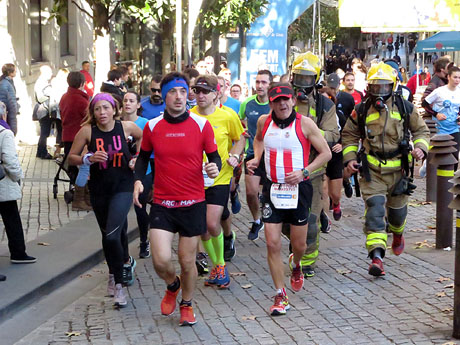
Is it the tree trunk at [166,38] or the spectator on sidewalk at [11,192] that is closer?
the spectator on sidewalk at [11,192]

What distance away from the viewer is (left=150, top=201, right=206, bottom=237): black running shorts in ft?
22.5

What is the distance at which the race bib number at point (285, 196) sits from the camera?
24.2 feet

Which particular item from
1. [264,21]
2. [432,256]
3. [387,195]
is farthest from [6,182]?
[264,21]

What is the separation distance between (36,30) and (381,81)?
15.2 meters

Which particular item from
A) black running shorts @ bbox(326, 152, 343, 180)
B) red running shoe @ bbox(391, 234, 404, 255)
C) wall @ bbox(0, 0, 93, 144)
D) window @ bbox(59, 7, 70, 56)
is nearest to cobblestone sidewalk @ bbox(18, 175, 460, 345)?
red running shoe @ bbox(391, 234, 404, 255)

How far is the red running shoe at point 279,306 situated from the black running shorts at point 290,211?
0.61 m

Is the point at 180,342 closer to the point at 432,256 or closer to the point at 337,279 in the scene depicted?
the point at 337,279

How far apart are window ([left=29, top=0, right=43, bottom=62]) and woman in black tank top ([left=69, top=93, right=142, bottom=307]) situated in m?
14.5

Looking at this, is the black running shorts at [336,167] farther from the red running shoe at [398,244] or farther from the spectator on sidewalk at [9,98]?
the spectator on sidewalk at [9,98]

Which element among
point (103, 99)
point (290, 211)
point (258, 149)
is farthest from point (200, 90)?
point (290, 211)

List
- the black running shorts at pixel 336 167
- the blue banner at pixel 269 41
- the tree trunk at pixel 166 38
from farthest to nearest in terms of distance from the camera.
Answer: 1. the blue banner at pixel 269 41
2. the tree trunk at pixel 166 38
3. the black running shorts at pixel 336 167

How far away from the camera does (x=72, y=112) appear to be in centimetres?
1303

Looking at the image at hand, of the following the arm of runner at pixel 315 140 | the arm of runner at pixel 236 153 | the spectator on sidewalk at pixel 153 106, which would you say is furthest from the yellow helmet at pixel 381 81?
the spectator on sidewalk at pixel 153 106

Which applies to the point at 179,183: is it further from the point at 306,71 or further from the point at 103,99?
the point at 306,71
